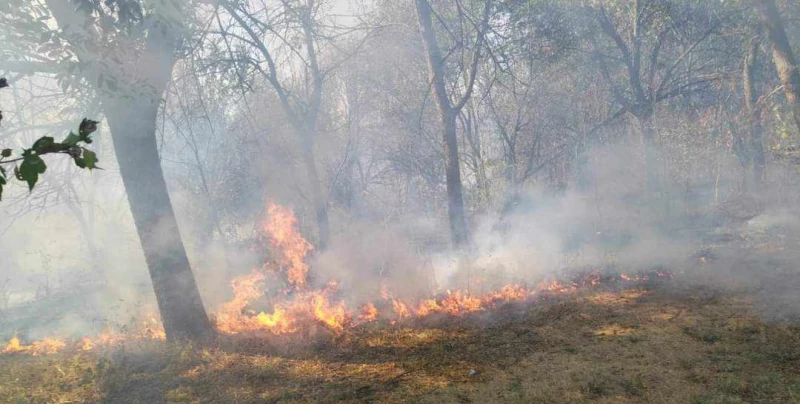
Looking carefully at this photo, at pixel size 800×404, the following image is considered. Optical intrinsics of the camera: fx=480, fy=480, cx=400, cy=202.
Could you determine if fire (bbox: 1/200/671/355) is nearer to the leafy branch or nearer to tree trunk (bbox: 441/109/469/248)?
tree trunk (bbox: 441/109/469/248)

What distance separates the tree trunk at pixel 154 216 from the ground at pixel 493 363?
0.58m

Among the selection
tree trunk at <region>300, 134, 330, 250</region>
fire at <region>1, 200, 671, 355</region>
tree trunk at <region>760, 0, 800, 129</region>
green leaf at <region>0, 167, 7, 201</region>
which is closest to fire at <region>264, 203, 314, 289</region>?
fire at <region>1, 200, 671, 355</region>

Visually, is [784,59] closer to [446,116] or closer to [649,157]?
[649,157]

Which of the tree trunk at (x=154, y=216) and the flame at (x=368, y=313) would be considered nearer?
the tree trunk at (x=154, y=216)

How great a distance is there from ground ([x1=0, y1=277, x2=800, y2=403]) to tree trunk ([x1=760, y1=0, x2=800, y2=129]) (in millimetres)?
6137

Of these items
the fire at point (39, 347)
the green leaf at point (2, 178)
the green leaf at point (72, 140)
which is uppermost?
the green leaf at point (72, 140)

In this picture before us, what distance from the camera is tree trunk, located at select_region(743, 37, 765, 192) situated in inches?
522

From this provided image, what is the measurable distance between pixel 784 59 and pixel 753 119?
2.51 m

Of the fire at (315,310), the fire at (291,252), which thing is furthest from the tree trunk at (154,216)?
the fire at (291,252)

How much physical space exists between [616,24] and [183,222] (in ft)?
56.0

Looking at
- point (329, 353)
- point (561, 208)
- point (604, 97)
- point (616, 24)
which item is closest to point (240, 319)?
point (329, 353)

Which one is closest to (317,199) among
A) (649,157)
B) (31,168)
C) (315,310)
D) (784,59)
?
(315,310)

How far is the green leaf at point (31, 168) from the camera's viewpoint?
5.57 ft

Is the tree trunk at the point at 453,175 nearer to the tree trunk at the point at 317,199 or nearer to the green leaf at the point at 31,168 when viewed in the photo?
the tree trunk at the point at 317,199
